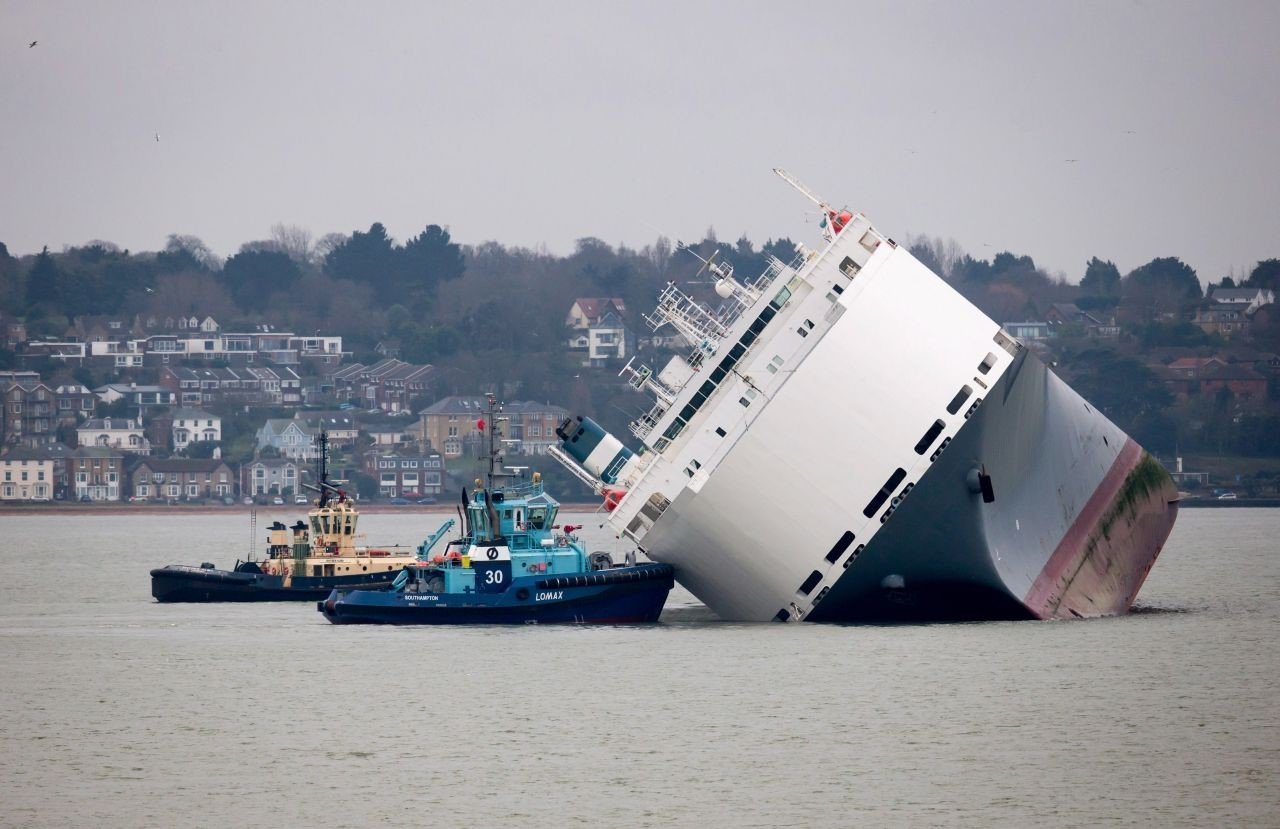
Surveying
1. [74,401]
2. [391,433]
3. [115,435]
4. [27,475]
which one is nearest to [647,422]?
[391,433]

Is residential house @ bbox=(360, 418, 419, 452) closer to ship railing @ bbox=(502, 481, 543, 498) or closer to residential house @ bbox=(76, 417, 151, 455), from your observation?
residential house @ bbox=(76, 417, 151, 455)

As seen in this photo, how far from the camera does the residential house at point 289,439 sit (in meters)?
181

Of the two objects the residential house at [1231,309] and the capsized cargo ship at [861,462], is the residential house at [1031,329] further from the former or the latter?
the capsized cargo ship at [861,462]

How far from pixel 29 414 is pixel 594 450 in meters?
151

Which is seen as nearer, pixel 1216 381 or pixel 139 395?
pixel 1216 381

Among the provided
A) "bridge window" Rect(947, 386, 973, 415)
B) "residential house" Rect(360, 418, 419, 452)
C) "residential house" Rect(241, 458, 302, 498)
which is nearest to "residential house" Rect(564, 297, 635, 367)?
"residential house" Rect(360, 418, 419, 452)

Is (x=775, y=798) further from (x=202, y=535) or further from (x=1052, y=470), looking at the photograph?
(x=202, y=535)

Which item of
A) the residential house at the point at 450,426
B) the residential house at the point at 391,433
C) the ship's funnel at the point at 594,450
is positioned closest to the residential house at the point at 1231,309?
the residential house at the point at 450,426

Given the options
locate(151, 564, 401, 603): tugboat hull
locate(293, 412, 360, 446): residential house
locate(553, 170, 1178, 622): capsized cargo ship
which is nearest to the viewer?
locate(553, 170, 1178, 622): capsized cargo ship

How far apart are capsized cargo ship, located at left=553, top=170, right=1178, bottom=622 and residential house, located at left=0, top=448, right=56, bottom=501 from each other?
14242 cm

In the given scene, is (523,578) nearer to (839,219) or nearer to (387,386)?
(839,219)

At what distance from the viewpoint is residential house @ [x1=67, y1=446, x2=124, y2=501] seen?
179250 mm

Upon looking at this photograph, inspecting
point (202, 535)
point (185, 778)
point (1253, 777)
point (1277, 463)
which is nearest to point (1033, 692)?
point (1253, 777)

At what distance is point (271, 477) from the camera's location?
569 feet
